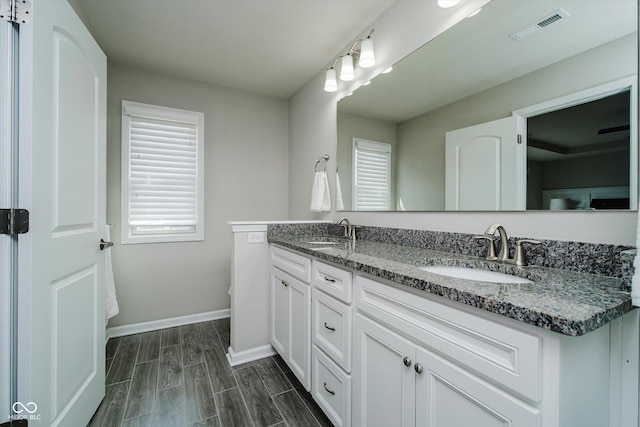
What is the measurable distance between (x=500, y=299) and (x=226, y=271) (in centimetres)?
277

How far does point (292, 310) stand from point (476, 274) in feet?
3.56

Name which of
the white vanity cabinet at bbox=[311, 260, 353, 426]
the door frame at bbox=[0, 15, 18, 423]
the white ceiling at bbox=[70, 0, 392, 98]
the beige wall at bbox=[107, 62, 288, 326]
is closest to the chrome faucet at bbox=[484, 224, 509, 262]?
the white vanity cabinet at bbox=[311, 260, 353, 426]

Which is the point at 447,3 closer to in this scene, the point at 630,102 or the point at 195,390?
the point at 630,102

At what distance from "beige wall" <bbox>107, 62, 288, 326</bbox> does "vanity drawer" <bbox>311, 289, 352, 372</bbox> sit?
1.80 meters

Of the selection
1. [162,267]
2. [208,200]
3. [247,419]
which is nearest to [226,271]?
[162,267]

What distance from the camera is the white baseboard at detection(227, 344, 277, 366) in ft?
6.61

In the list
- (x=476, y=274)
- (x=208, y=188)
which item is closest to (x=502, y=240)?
(x=476, y=274)

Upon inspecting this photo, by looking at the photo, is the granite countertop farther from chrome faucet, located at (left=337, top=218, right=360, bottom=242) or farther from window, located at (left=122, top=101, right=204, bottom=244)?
window, located at (left=122, top=101, right=204, bottom=244)

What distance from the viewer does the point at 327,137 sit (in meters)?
2.52

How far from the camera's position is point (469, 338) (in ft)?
2.42

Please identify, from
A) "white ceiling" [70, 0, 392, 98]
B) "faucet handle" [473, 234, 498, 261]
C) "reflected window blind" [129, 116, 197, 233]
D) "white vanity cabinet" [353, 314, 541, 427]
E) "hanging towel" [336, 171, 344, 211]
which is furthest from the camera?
"reflected window blind" [129, 116, 197, 233]

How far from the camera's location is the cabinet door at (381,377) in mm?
924

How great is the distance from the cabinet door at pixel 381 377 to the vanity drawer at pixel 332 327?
2.1 inches

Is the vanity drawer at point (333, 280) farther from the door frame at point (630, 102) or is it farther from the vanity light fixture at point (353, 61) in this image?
the vanity light fixture at point (353, 61)
